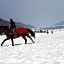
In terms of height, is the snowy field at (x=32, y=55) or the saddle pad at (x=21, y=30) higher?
the saddle pad at (x=21, y=30)

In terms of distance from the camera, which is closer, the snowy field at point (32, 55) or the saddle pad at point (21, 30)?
the snowy field at point (32, 55)

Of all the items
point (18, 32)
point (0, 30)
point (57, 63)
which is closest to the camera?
point (57, 63)

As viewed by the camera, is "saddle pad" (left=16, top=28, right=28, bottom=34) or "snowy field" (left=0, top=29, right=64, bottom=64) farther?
"saddle pad" (left=16, top=28, right=28, bottom=34)

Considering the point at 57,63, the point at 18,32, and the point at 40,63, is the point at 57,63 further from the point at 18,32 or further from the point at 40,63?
the point at 18,32

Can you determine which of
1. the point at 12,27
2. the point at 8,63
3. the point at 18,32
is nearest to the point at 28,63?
the point at 8,63

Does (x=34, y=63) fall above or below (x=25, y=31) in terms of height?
below

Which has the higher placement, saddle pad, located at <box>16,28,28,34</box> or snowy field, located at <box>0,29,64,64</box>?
saddle pad, located at <box>16,28,28,34</box>

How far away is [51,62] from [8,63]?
166cm

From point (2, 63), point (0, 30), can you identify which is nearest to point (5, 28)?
point (0, 30)

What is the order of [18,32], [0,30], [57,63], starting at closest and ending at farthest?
1. [57,63]
2. [0,30]
3. [18,32]

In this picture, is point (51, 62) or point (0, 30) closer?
Result: point (51, 62)

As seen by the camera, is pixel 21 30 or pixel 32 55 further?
pixel 21 30

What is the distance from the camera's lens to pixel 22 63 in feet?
29.3

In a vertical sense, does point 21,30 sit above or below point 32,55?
above
